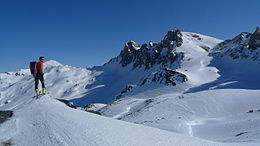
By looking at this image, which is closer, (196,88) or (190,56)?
(196,88)

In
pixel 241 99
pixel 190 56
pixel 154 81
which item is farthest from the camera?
pixel 190 56

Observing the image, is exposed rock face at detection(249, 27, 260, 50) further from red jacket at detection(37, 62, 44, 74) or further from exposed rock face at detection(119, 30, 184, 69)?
red jacket at detection(37, 62, 44, 74)

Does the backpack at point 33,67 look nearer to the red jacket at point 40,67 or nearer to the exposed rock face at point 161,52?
the red jacket at point 40,67

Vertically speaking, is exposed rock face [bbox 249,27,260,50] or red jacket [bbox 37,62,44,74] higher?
exposed rock face [bbox 249,27,260,50]

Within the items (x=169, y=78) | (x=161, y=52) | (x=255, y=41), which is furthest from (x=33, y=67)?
(x=161, y=52)

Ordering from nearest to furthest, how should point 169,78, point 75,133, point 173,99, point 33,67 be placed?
point 75,133, point 33,67, point 173,99, point 169,78

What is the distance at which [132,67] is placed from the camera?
18950 centimetres

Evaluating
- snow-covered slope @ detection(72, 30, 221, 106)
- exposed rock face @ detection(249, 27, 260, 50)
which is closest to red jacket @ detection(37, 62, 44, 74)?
snow-covered slope @ detection(72, 30, 221, 106)

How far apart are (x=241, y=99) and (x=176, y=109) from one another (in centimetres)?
1000

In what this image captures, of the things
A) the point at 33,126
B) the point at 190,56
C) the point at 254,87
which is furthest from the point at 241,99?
the point at 190,56

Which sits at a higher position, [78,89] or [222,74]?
[78,89]

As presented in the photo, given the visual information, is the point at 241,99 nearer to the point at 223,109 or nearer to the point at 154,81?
the point at 223,109

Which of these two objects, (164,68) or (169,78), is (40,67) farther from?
(164,68)

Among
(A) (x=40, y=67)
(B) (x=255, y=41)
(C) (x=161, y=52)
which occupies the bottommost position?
(A) (x=40, y=67)
